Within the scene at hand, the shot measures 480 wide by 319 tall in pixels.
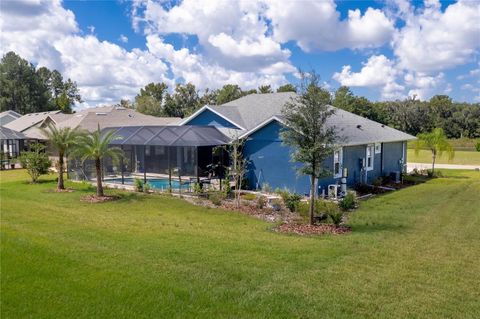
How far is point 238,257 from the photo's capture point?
8.38m

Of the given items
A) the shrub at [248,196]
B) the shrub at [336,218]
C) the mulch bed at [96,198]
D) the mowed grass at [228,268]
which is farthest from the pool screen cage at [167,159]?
→ the shrub at [336,218]

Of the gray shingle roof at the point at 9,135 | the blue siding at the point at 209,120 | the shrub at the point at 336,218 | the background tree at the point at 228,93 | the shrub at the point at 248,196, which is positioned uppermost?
the background tree at the point at 228,93

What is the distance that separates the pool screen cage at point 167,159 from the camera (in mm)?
20453

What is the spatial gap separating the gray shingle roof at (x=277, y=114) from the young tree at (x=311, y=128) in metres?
9.15

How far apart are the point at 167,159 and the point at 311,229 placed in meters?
11.8

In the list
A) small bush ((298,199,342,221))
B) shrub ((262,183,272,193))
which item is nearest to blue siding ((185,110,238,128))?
shrub ((262,183,272,193))

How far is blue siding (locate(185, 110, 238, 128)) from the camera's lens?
23812 millimetres

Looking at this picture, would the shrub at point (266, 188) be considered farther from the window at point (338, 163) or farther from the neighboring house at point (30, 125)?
the neighboring house at point (30, 125)

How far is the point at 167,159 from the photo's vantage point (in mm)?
22094

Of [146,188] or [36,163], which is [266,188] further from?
[36,163]

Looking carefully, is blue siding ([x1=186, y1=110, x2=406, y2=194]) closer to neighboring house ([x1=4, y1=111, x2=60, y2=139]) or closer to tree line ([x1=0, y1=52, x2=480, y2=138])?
neighboring house ([x1=4, y1=111, x2=60, y2=139])

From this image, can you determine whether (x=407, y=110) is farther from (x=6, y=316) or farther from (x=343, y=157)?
(x=6, y=316)

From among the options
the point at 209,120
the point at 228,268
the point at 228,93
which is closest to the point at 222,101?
the point at 228,93

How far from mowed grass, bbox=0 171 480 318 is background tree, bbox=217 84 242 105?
45.3 m
